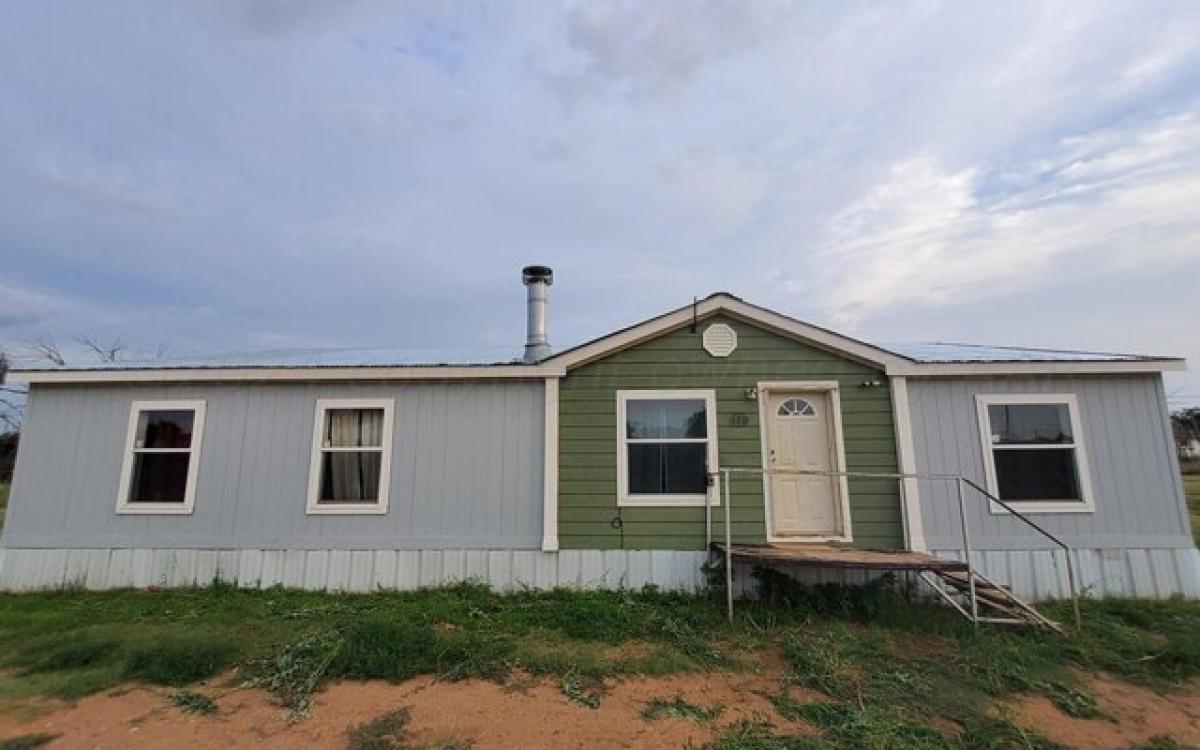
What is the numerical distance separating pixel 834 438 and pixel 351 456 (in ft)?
20.7

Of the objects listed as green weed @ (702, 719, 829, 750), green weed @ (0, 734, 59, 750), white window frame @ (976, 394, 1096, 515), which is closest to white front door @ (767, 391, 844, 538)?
white window frame @ (976, 394, 1096, 515)

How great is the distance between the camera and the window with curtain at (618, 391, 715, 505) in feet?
23.6

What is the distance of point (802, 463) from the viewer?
286 inches

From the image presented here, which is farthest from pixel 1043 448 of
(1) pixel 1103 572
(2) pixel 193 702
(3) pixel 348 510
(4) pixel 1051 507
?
(2) pixel 193 702

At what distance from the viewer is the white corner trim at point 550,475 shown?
277 inches

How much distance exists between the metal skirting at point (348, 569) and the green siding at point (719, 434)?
256 mm

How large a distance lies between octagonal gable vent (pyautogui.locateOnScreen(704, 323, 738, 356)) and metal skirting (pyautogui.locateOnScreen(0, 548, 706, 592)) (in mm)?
2624

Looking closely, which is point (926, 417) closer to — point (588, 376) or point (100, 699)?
point (588, 376)

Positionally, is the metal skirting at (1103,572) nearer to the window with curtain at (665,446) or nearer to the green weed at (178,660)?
the window with curtain at (665,446)

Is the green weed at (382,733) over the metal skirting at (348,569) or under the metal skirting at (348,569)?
under

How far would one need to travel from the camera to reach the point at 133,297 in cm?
2116

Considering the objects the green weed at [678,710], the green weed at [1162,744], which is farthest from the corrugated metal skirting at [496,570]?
the green weed at [1162,744]

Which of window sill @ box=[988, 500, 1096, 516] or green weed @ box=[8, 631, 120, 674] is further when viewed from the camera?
window sill @ box=[988, 500, 1096, 516]

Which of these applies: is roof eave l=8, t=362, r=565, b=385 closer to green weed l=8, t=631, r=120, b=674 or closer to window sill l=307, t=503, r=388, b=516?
window sill l=307, t=503, r=388, b=516
